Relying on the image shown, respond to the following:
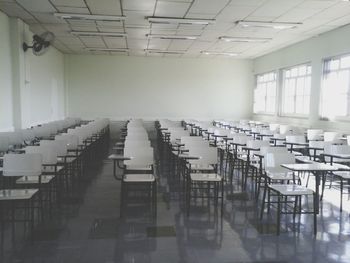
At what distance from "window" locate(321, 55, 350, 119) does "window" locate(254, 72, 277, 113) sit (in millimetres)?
3462

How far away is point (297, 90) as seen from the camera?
37.7ft

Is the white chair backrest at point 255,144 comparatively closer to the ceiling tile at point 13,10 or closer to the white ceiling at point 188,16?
the white ceiling at point 188,16

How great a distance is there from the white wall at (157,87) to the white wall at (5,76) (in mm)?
6440

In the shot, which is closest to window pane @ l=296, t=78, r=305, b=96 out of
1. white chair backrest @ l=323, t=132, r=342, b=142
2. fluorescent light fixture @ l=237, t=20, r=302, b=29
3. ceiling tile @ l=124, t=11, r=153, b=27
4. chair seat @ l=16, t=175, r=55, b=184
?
fluorescent light fixture @ l=237, t=20, r=302, b=29

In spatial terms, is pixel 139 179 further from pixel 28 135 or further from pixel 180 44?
pixel 180 44

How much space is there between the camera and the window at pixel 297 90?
10828mm

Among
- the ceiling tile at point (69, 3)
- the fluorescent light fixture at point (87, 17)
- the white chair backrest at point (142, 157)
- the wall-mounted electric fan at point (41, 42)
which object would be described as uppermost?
the ceiling tile at point (69, 3)

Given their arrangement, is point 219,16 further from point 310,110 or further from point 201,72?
point 201,72

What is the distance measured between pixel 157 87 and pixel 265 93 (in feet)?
14.9

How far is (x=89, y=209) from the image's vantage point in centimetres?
479

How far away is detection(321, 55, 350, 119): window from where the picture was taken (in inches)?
345

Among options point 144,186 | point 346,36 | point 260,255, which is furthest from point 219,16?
point 260,255

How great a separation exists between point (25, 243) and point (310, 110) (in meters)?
8.86

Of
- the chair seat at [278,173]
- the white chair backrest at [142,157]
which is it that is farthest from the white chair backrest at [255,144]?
the white chair backrest at [142,157]
